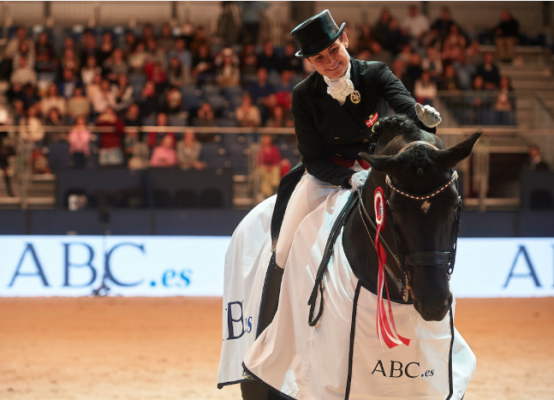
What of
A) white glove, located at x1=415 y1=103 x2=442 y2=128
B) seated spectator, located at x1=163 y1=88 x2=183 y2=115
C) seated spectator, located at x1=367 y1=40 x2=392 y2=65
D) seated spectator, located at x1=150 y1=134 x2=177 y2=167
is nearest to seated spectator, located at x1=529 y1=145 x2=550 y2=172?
seated spectator, located at x1=367 y1=40 x2=392 y2=65

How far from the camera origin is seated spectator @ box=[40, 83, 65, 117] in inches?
446

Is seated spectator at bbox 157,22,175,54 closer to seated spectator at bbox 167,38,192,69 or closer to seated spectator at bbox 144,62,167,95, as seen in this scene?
seated spectator at bbox 167,38,192,69

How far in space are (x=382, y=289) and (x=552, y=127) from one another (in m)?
9.77

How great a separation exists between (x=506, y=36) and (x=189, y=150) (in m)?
9.10

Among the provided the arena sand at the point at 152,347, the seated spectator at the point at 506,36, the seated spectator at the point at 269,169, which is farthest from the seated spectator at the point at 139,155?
the seated spectator at the point at 506,36

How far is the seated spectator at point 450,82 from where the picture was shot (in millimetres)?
12734

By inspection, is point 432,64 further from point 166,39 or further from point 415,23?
point 166,39

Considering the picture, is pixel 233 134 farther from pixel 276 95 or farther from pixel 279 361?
A: pixel 279 361

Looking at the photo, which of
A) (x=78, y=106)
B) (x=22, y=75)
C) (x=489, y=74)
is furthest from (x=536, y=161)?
(x=22, y=75)

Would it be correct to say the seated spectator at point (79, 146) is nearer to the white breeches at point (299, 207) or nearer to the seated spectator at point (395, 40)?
the white breeches at point (299, 207)

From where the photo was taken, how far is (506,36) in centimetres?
1506

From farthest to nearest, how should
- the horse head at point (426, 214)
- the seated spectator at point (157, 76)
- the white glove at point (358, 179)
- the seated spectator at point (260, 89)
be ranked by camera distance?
the seated spectator at point (260, 89) < the seated spectator at point (157, 76) < the white glove at point (358, 179) < the horse head at point (426, 214)

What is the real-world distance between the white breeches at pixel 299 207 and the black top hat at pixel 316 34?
636mm

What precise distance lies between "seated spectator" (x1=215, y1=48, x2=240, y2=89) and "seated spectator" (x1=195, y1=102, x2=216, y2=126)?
1.62 meters
